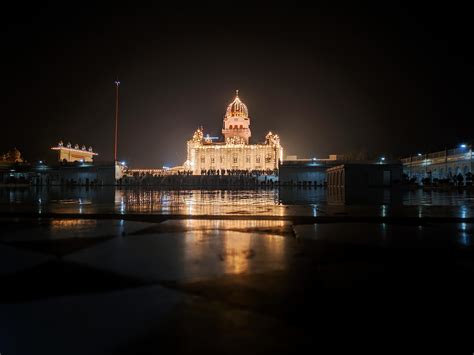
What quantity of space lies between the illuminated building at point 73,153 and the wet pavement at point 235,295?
107 meters

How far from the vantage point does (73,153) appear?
373 ft

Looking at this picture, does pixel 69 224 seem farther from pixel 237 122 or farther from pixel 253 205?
pixel 237 122

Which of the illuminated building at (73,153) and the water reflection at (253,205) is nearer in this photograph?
the water reflection at (253,205)

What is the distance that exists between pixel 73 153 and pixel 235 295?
400ft

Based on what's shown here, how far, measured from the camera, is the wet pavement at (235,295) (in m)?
2.37

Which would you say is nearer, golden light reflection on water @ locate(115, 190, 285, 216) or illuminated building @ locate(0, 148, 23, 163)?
golden light reflection on water @ locate(115, 190, 285, 216)

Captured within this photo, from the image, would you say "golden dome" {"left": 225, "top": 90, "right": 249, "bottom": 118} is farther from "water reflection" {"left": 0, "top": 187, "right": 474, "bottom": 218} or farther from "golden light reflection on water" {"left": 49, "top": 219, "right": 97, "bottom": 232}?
"golden light reflection on water" {"left": 49, "top": 219, "right": 97, "bottom": 232}

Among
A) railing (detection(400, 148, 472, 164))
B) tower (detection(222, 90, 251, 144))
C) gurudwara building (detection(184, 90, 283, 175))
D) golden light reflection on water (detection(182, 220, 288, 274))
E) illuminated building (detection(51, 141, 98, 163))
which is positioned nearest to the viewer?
golden light reflection on water (detection(182, 220, 288, 274))

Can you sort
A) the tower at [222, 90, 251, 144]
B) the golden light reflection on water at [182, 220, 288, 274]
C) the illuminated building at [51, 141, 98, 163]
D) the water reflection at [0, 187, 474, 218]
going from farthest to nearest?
the tower at [222, 90, 251, 144], the illuminated building at [51, 141, 98, 163], the water reflection at [0, 187, 474, 218], the golden light reflection on water at [182, 220, 288, 274]

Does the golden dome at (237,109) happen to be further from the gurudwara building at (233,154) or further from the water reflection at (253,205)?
the water reflection at (253,205)

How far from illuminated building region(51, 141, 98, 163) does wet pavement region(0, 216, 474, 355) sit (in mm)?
107367

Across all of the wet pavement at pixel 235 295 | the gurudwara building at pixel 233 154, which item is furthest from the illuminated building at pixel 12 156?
the wet pavement at pixel 235 295

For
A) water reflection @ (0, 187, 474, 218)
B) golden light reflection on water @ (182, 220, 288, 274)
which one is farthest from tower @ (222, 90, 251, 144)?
golden light reflection on water @ (182, 220, 288, 274)

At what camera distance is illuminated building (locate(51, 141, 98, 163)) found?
4200 inches
